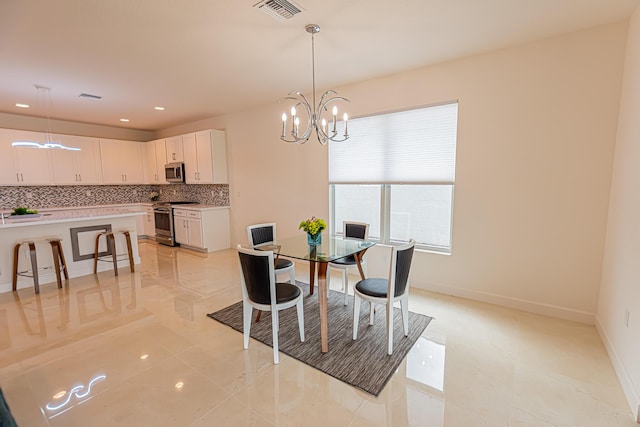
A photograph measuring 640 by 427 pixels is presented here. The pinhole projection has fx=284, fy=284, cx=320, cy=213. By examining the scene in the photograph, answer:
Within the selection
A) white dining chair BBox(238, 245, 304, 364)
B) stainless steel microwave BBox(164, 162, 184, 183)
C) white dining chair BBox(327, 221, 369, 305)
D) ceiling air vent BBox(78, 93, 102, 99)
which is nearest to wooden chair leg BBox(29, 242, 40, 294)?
ceiling air vent BBox(78, 93, 102, 99)

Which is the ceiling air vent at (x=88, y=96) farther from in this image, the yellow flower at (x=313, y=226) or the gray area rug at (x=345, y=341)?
the yellow flower at (x=313, y=226)

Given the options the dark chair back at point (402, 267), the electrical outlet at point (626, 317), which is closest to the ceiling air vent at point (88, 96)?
the dark chair back at point (402, 267)

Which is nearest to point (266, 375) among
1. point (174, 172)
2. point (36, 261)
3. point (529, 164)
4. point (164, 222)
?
point (529, 164)

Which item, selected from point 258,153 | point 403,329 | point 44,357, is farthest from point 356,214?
point 44,357

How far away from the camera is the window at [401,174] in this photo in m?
3.39

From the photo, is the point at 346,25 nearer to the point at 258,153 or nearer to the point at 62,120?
the point at 258,153

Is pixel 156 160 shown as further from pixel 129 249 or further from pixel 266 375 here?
pixel 266 375

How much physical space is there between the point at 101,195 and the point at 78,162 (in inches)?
35.4

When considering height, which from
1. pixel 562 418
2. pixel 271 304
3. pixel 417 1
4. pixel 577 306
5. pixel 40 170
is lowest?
pixel 562 418

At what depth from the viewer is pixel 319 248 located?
2.76 metres

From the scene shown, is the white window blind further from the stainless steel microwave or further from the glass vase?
the stainless steel microwave

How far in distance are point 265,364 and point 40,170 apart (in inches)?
248

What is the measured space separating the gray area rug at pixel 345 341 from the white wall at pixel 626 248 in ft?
4.43

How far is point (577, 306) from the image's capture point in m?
2.78
